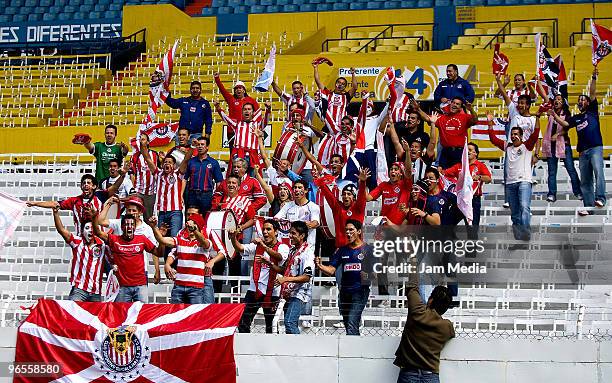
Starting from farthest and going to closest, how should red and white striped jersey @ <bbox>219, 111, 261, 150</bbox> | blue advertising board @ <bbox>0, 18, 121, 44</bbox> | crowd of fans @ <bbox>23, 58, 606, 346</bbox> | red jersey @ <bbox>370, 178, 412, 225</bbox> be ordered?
blue advertising board @ <bbox>0, 18, 121, 44</bbox>, red and white striped jersey @ <bbox>219, 111, 261, 150</bbox>, red jersey @ <bbox>370, 178, 412, 225</bbox>, crowd of fans @ <bbox>23, 58, 606, 346</bbox>

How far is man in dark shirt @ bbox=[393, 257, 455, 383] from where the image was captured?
39.2 feet

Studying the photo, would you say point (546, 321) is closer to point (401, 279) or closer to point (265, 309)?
point (401, 279)

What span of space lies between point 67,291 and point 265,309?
3182mm

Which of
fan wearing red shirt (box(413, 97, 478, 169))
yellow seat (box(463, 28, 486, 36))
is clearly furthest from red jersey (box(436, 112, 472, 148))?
yellow seat (box(463, 28, 486, 36))

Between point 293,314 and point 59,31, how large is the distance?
18642 millimetres

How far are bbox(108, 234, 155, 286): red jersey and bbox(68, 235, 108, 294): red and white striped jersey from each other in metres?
0.24

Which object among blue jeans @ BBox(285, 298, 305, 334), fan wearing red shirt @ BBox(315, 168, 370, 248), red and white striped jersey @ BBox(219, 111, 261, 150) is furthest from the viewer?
red and white striped jersey @ BBox(219, 111, 261, 150)

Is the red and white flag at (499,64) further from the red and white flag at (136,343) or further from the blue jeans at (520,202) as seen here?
the red and white flag at (136,343)

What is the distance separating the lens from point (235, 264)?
14469mm

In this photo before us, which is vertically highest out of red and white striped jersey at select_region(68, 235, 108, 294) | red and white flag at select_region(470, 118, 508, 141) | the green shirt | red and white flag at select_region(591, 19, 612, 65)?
red and white flag at select_region(591, 19, 612, 65)

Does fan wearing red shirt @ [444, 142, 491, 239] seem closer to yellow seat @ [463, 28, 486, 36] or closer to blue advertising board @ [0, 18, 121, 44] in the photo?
yellow seat @ [463, 28, 486, 36]

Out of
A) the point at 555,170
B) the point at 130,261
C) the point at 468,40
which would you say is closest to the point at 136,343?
the point at 130,261

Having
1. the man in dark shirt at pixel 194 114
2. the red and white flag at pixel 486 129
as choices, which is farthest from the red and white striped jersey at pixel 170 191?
the red and white flag at pixel 486 129

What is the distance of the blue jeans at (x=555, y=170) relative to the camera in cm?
1683
